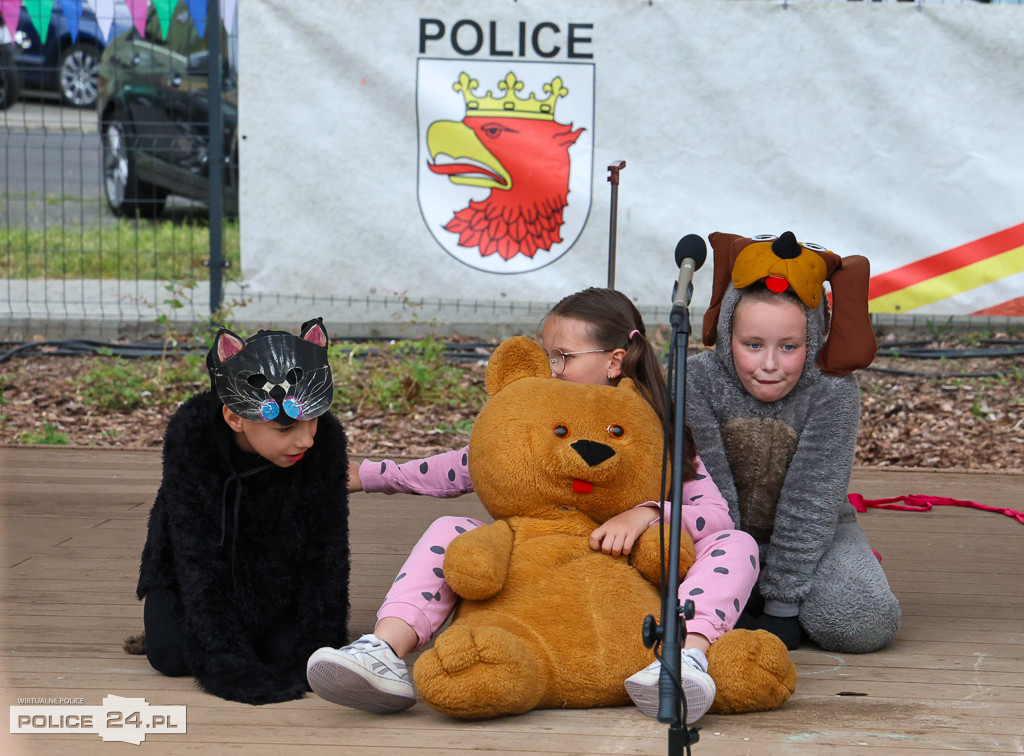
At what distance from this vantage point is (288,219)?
6.12 meters

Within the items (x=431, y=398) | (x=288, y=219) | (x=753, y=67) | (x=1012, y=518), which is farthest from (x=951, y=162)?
(x=288, y=219)

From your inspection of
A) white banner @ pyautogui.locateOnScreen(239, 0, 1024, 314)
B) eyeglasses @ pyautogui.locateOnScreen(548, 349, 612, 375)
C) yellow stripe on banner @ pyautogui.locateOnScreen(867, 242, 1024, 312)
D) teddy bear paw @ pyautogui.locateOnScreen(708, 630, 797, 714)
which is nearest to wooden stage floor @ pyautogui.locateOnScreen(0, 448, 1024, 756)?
teddy bear paw @ pyautogui.locateOnScreen(708, 630, 797, 714)

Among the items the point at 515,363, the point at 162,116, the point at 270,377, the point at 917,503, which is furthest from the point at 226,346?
the point at 162,116

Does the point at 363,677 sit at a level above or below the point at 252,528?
below

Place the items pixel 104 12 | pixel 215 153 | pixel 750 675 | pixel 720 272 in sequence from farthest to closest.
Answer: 1. pixel 104 12
2. pixel 215 153
3. pixel 720 272
4. pixel 750 675

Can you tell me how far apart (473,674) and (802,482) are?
104 cm

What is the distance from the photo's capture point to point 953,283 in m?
6.18

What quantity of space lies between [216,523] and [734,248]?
4.67ft

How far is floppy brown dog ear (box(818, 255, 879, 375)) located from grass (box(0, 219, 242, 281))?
179 inches

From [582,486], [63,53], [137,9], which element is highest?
[137,9]

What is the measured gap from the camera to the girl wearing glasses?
7.48ft

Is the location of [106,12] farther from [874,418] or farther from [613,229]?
[874,418]

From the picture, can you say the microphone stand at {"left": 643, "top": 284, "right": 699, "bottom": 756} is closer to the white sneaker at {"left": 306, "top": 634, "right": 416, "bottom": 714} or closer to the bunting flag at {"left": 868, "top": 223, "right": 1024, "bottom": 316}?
the white sneaker at {"left": 306, "top": 634, "right": 416, "bottom": 714}

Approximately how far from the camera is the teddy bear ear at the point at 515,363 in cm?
276
